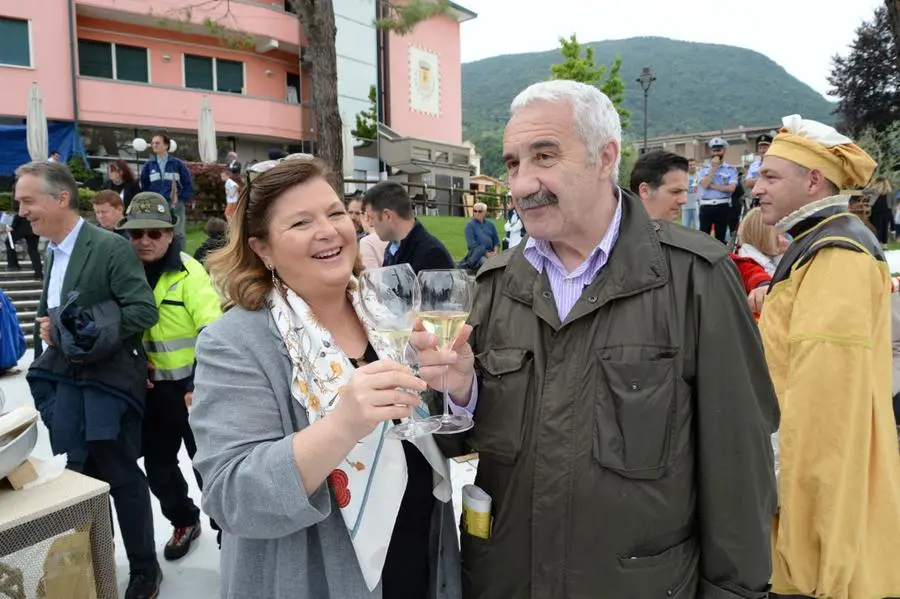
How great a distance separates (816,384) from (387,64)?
96.4ft

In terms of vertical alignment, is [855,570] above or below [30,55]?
below

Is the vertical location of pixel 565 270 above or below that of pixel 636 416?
above

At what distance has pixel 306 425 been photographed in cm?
144

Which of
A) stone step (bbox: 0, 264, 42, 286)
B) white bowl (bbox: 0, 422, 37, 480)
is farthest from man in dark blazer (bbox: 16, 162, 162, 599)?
stone step (bbox: 0, 264, 42, 286)

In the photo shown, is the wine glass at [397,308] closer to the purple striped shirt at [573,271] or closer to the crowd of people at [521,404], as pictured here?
the crowd of people at [521,404]

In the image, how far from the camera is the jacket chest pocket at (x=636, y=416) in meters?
1.44

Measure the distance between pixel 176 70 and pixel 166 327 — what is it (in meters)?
23.7

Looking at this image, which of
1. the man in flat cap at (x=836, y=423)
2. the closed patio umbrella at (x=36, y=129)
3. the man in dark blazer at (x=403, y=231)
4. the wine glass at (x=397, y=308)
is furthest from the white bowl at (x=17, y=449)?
the closed patio umbrella at (x=36, y=129)

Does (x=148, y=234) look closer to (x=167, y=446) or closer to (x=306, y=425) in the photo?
(x=167, y=446)

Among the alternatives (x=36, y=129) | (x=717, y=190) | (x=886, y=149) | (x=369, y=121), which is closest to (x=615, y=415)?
(x=717, y=190)

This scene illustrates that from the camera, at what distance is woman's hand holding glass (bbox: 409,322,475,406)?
131 cm

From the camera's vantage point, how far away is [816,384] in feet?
6.91

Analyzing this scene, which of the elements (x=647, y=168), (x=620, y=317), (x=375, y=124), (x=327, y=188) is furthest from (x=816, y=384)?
(x=375, y=124)

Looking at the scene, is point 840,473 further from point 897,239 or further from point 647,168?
point 897,239
